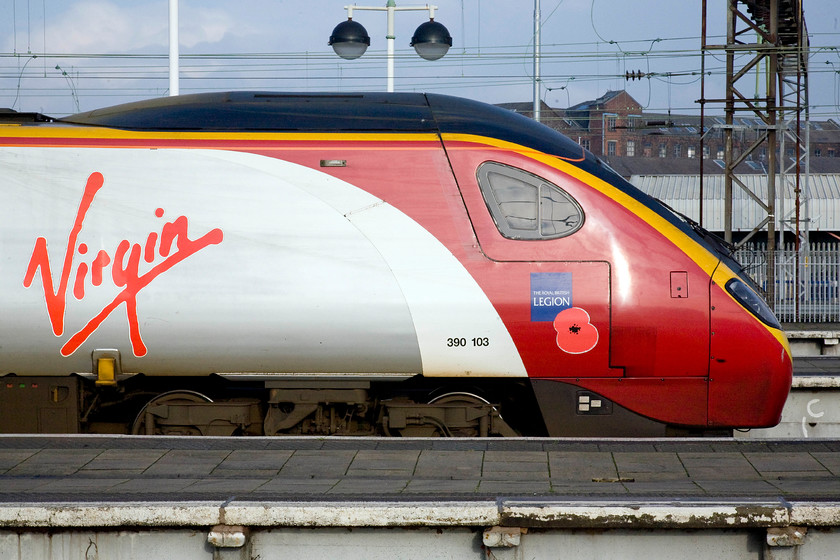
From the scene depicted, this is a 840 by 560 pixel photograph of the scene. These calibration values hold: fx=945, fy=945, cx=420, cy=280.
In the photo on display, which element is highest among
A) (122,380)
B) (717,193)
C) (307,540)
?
(717,193)

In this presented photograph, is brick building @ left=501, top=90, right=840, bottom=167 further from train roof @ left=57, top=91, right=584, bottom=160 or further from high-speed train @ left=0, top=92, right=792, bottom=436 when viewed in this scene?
high-speed train @ left=0, top=92, right=792, bottom=436

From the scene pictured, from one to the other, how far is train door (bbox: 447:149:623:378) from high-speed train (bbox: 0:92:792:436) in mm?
16

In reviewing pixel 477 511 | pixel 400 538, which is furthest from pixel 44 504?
pixel 477 511

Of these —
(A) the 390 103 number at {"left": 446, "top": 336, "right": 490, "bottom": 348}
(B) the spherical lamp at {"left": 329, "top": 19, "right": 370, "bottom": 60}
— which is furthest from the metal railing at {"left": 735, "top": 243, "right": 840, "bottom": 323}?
(A) the 390 103 number at {"left": 446, "top": 336, "right": 490, "bottom": 348}

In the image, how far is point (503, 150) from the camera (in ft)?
25.5

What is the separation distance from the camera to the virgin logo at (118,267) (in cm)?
761

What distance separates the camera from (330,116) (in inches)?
316

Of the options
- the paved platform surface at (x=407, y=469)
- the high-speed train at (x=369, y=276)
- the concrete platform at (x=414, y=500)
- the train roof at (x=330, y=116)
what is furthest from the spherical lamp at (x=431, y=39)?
the concrete platform at (x=414, y=500)

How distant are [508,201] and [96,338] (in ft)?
11.5

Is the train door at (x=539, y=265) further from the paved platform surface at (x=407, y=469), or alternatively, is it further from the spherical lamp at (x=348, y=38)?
the spherical lamp at (x=348, y=38)

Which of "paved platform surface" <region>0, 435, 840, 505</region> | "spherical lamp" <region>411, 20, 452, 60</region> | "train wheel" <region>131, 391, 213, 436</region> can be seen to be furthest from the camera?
"spherical lamp" <region>411, 20, 452, 60</region>

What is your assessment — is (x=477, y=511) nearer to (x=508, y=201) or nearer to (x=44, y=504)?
(x=44, y=504)

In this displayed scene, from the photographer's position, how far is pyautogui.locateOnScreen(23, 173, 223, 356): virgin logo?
7.61 metres

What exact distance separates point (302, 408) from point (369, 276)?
1.34 metres
